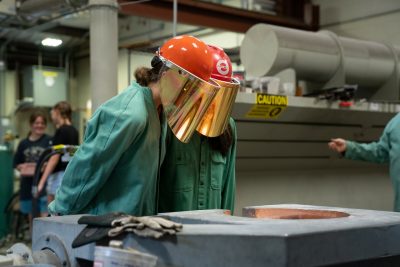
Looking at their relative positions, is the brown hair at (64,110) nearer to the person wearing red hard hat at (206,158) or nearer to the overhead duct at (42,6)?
the overhead duct at (42,6)

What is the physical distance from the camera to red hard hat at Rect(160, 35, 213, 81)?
52.7 inches

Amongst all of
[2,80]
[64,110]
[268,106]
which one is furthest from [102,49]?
[2,80]

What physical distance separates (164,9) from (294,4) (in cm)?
163

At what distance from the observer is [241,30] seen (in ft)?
15.7

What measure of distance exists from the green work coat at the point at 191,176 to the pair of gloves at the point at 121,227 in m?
0.60

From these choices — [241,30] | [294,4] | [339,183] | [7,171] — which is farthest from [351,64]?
[7,171]

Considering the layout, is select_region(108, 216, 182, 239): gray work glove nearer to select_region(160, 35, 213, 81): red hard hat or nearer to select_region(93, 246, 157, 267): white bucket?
select_region(93, 246, 157, 267): white bucket

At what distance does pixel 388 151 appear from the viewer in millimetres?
2881

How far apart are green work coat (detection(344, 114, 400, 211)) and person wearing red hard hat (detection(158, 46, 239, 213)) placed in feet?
4.41

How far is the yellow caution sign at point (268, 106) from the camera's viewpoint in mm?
2771

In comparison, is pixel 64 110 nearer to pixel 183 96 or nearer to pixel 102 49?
pixel 102 49

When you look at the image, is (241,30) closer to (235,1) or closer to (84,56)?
(235,1)

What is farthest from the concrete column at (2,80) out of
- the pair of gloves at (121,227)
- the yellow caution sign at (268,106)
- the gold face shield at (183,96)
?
the pair of gloves at (121,227)

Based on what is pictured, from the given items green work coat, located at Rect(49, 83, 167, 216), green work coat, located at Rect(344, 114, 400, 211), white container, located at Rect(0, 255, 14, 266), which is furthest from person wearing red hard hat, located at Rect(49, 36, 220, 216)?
green work coat, located at Rect(344, 114, 400, 211)
